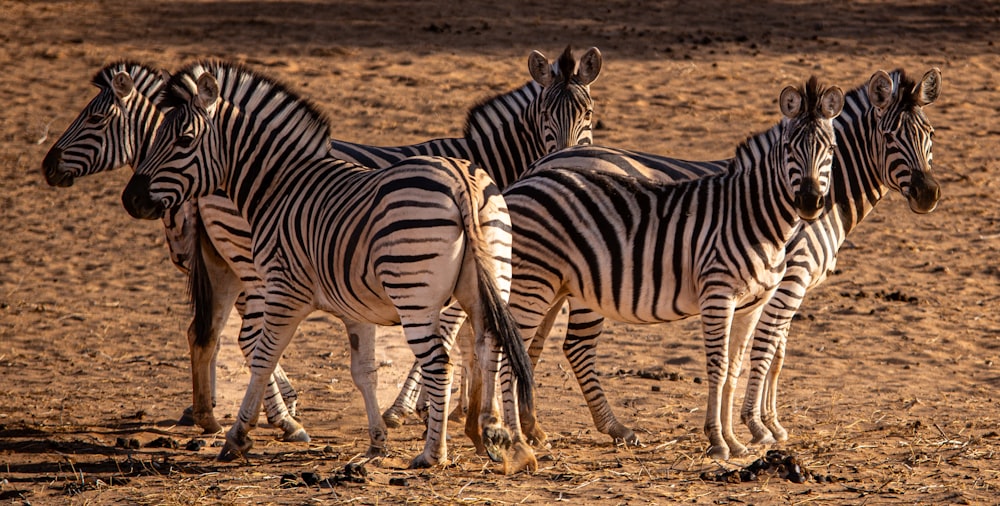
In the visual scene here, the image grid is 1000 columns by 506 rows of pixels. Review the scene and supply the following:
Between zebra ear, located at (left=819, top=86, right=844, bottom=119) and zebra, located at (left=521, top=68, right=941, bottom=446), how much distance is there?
105 centimetres

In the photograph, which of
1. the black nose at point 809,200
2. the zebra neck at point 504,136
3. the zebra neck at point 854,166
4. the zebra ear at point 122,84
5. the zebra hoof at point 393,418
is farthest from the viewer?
the zebra neck at point 504,136

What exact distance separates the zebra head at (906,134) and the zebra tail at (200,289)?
476cm

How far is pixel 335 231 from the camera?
6.64m

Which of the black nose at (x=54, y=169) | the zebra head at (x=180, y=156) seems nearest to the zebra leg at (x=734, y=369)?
the zebra head at (x=180, y=156)

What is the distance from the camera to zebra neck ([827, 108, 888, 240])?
8.11 m

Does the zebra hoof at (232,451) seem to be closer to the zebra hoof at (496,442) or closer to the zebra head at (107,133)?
the zebra hoof at (496,442)

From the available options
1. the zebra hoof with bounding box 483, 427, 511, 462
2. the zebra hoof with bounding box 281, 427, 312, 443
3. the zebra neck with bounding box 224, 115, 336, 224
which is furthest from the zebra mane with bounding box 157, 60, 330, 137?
the zebra hoof with bounding box 483, 427, 511, 462

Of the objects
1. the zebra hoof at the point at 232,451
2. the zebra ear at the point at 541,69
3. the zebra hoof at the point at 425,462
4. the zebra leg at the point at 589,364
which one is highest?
the zebra ear at the point at 541,69

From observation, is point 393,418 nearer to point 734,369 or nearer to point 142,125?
point 734,369

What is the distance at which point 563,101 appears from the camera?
903 cm

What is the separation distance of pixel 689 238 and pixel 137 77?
4435 millimetres

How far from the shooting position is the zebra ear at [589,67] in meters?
9.35

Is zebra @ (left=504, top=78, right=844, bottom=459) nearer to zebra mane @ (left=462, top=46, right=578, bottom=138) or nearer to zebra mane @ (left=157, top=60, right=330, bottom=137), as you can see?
zebra mane @ (left=157, top=60, right=330, bottom=137)

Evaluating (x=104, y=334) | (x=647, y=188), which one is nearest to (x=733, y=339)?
(x=647, y=188)
